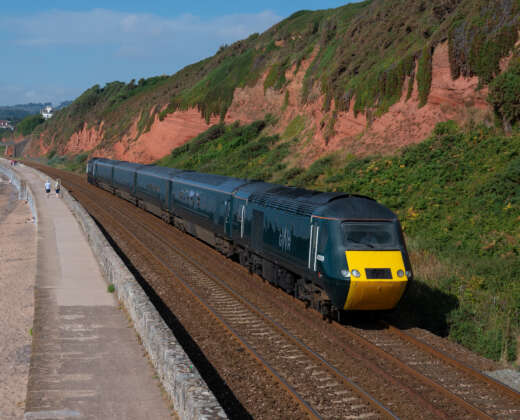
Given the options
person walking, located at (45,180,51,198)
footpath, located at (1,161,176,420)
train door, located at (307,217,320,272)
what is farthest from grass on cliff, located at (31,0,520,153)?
person walking, located at (45,180,51,198)

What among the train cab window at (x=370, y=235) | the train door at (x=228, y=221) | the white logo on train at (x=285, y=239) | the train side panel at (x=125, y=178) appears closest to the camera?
the train cab window at (x=370, y=235)

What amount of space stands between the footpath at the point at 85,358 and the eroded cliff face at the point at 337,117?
769 inches

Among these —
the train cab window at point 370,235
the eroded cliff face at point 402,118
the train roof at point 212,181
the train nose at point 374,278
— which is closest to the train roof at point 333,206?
the train cab window at point 370,235

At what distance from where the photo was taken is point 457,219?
20.8 m

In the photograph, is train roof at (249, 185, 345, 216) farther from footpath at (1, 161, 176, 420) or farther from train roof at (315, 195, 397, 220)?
footpath at (1, 161, 176, 420)

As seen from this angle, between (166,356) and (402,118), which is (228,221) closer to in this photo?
(166,356)

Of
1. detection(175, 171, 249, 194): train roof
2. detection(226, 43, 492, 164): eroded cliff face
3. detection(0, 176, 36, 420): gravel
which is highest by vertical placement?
detection(226, 43, 492, 164): eroded cliff face

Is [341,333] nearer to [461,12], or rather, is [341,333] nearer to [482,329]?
[482,329]

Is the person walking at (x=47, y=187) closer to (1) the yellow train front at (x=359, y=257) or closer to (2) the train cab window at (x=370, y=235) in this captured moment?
(1) the yellow train front at (x=359, y=257)

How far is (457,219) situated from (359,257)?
8.84 metres

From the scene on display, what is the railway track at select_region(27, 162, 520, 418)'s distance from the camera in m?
9.84

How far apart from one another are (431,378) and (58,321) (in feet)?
28.1

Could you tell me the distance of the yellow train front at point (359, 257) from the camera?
43.6 feet

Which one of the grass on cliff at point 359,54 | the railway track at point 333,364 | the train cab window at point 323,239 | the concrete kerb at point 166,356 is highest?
the grass on cliff at point 359,54
